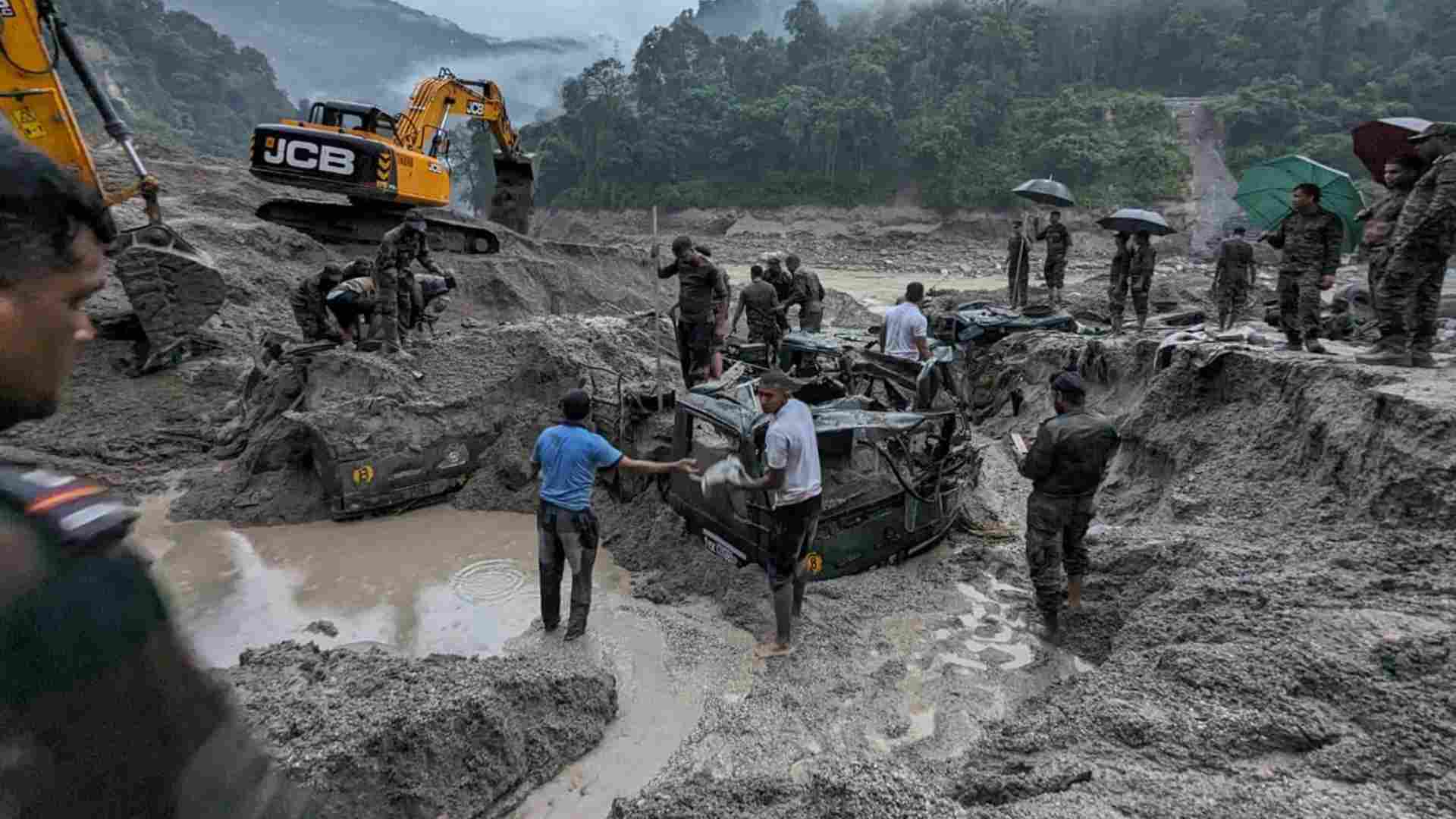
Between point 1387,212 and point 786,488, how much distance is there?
18.4ft

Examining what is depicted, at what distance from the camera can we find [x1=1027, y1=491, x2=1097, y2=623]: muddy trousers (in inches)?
205

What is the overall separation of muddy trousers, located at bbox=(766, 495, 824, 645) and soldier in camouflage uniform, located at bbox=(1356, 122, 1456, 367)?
449 cm

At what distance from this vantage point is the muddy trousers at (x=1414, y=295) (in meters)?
5.51

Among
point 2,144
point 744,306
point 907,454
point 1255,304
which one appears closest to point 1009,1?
point 1255,304

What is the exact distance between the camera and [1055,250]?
13.4 m

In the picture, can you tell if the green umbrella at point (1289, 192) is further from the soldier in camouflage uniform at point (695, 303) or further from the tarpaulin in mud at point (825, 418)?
the soldier in camouflage uniform at point (695, 303)

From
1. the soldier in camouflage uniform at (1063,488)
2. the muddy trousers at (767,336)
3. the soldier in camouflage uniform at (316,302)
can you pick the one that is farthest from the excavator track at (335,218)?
the soldier in camouflage uniform at (1063,488)

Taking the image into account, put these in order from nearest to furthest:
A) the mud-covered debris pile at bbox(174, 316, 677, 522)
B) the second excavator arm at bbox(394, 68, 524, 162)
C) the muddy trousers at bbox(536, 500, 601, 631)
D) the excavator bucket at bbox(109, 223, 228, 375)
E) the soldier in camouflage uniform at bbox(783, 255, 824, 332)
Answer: the muddy trousers at bbox(536, 500, 601, 631), the mud-covered debris pile at bbox(174, 316, 677, 522), the excavator bucket at bbox(109, 223, 228, 375), the soldier in camouflage uniform at bbox(783, 255, 824, 332), the second excavator arm at bbox(394, 68, 524, 162)

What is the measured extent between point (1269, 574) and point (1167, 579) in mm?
698

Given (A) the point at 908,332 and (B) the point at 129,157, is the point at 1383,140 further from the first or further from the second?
(B) the point at 129,157

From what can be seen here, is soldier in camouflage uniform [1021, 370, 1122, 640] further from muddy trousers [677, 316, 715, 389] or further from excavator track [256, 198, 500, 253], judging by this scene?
excavator track [256, 198, 500, 253]

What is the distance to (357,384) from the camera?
7871mm

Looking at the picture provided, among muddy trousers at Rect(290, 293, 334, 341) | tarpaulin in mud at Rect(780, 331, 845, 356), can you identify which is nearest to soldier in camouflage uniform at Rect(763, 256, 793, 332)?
tarpaulin in mud at Rect(780, 331, 845, 356)

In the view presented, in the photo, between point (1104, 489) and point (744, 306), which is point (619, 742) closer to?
point (1104, 489)
